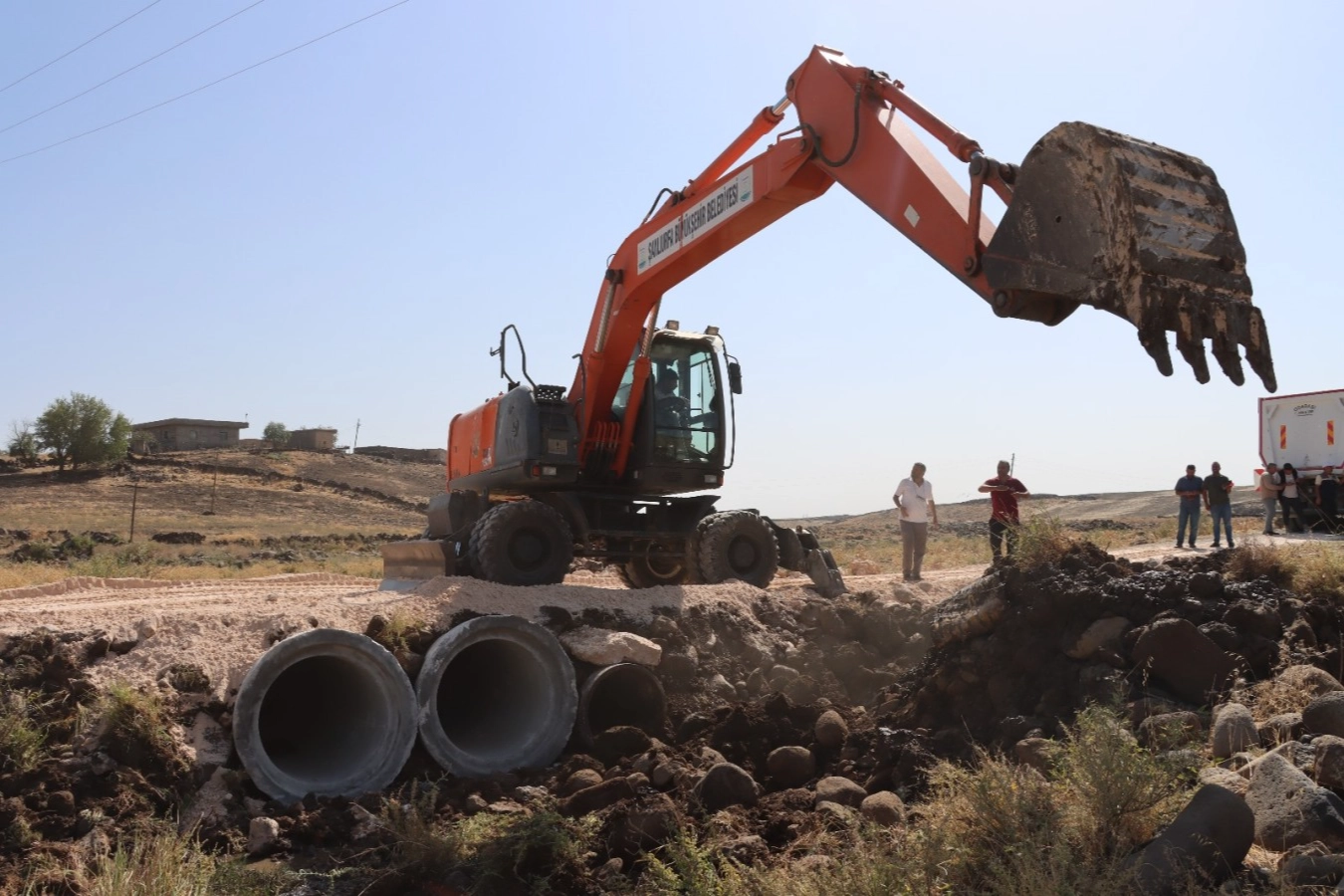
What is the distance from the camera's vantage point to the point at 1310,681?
7.03m

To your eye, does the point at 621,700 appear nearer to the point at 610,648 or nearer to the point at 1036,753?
the point at 610,648

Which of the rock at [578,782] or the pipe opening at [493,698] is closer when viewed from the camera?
the rock at [578,782]

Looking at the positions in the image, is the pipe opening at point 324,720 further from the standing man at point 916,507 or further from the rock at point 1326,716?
the standing man at point 916,507

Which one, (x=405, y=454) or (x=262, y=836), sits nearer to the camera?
(x=262, y=836)

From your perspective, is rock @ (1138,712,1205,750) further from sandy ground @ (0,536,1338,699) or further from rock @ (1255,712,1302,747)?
sandy ground @ (0,536,1338,699)

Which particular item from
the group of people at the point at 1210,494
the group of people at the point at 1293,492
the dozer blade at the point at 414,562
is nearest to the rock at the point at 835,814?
the dozer blade at the point at 414,562

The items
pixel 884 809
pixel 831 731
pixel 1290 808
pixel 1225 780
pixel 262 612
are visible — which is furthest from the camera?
pixel 262 612

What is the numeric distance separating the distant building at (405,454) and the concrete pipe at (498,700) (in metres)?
54.7

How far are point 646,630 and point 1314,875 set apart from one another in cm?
675

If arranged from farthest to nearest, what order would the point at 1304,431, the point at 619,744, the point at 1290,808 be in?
the point at 1304,431 → the point at 619,744 → the point at 1290,808

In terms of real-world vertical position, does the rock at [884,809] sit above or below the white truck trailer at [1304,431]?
below

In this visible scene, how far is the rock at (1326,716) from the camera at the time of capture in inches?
244

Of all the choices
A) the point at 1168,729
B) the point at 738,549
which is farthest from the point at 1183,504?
the point at 1168,729

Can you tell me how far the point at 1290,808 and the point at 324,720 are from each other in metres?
7.28
